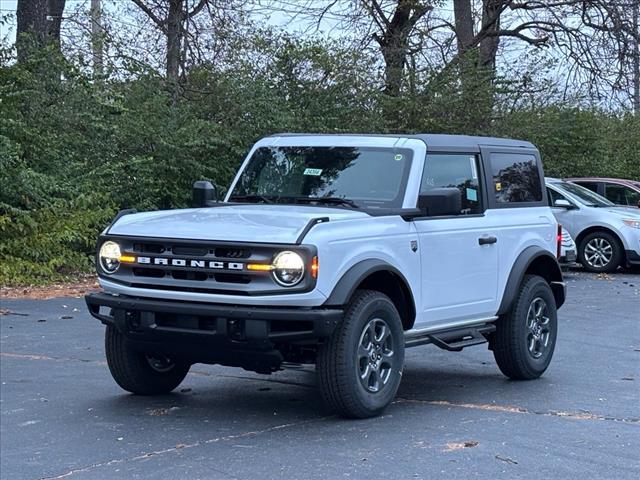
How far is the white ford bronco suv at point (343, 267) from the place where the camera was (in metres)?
6.54

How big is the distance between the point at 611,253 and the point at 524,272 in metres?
10.9

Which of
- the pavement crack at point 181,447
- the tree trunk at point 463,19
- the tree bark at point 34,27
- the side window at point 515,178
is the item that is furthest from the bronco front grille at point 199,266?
the tree trunk at point 463,19

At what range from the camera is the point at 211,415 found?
725cm

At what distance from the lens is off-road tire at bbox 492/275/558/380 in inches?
330

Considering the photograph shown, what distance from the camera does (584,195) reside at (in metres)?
19.7

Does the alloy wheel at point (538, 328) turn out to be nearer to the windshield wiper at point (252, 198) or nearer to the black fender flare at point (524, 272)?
the black fender flare at point (524, 272)

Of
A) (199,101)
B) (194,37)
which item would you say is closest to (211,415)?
(199,101)

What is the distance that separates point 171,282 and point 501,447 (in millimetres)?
2321

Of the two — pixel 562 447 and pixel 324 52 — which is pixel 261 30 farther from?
pixel 562 447

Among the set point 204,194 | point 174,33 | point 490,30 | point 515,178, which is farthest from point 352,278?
point 490,30

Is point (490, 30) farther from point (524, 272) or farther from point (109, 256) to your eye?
point (109, 256)

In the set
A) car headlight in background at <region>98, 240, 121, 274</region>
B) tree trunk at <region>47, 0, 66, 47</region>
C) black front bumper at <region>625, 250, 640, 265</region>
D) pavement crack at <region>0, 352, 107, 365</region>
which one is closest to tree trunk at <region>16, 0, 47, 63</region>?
tree trunk at <region>47, 0, 66, 47</region>

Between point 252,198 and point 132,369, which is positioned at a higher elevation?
point 252,198

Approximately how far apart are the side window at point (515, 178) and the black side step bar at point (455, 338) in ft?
3.67
